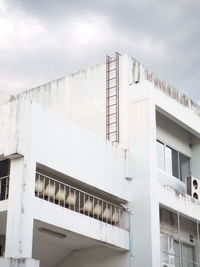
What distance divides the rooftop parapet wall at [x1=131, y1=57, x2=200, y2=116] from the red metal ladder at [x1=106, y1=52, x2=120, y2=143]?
2.37 feet

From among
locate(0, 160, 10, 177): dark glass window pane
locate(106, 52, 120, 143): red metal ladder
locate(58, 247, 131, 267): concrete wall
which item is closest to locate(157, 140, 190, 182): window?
locate(106, 52, 120, 143): red metal ladder

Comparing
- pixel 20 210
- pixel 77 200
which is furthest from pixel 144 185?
pixel 20 210

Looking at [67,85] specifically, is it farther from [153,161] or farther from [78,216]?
[78,216]

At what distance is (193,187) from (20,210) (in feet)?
30.9

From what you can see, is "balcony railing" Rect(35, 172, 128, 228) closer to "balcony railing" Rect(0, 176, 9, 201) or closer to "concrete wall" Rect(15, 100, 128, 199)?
"concrete wall" Rect(15, 100, 128, 199)

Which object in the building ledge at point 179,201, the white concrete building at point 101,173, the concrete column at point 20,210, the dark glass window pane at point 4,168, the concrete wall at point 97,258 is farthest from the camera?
the building ledge at point 179,201

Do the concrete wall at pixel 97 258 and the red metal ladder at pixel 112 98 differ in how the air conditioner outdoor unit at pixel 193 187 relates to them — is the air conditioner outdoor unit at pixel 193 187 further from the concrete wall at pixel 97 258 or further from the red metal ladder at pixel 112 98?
the concrete wall at pixel 97 258

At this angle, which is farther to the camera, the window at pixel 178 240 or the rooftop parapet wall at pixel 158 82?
the rooftop parapet wall at pixel 158 82

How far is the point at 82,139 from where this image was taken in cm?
1825

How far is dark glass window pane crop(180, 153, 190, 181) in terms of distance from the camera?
929 inches

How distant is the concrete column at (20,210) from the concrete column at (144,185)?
4.91 meters

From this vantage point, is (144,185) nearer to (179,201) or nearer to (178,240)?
(179,201)

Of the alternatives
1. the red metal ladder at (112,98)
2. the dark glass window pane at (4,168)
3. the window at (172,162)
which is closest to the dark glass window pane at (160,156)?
the window at (172,162)

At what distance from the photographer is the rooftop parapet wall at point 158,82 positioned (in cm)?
2147
